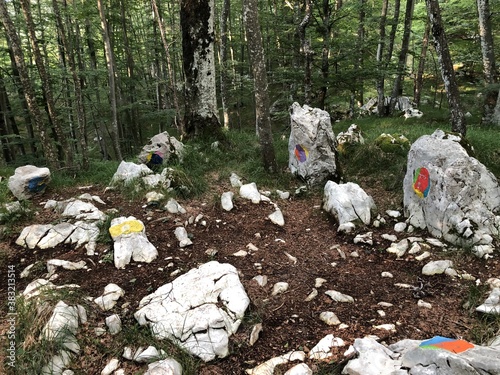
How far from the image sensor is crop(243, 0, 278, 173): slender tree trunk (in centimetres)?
638

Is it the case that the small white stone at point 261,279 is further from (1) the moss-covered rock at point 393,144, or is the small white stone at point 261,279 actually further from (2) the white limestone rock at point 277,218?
(1) the moss-covered rock at point 393,144

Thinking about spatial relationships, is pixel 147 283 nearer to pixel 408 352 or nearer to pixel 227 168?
pixel 408 352

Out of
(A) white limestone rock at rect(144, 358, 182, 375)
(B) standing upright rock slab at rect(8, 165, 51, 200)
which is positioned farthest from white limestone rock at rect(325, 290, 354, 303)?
(B) standing upright rock slab at rect(8, 165, 51, 200)

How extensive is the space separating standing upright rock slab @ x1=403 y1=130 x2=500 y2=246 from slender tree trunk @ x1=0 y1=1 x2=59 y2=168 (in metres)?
7.71

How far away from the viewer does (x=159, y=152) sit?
24.0ft

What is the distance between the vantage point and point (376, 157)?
7.53 meters

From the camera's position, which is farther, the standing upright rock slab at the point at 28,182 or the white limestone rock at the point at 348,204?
the standing upright rock slab at the point at 28,182

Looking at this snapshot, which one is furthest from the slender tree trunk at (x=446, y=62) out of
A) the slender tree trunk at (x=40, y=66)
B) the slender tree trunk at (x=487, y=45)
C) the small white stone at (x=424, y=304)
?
the slender tree trunk at (x=40, y=66)

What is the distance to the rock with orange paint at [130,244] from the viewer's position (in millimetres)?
4363

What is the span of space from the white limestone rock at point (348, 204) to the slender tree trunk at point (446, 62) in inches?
129

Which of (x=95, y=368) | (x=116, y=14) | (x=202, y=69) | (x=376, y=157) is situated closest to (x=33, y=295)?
(x=95, y=368)

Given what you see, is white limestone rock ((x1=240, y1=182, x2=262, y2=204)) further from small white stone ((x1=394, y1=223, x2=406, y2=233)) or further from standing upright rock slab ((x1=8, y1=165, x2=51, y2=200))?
standing upright rock slab ((x1=8, y1=165, x2=51, y2=200))

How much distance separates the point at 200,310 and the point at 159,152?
A: 4831 mm

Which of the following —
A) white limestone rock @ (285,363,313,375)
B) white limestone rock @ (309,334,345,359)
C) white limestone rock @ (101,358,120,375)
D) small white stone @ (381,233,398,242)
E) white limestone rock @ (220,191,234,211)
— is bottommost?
small white stone @ (381,233,398,242)
